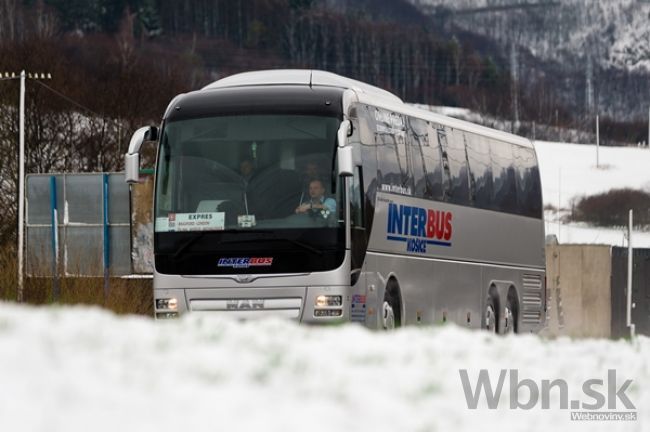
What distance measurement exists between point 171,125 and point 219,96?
0.67 meters

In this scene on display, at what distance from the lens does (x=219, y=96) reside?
20.6m

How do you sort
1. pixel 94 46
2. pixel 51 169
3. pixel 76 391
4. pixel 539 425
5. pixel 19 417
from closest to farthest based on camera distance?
pixel 19 417
pixel 76 391
pixel 539 425
pixel 51 169
pixel 94 46

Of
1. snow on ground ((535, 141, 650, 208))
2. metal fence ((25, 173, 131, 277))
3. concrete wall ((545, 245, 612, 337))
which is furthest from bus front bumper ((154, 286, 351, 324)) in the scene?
snow on ground ((535, 141, 650, 208))

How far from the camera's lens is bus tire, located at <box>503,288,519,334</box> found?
26.5 meters

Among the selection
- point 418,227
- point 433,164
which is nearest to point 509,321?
point 433,164

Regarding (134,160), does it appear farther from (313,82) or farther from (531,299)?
(531,299)

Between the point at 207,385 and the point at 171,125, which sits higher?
the point at 171,125

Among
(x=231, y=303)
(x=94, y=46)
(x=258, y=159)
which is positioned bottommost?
(x=231, y=303)

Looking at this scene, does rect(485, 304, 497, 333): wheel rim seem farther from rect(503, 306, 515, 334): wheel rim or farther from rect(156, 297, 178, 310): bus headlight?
rect(156, 297, 178, 310): bus headlight

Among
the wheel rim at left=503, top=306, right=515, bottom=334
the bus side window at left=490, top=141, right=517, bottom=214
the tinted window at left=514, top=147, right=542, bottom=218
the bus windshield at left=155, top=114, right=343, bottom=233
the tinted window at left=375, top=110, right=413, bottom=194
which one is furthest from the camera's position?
the tinted window at left=514, top=147, right=542, bottom=218

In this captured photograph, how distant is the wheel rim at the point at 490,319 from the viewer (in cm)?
2533

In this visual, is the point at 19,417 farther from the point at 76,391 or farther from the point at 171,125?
the point at 171,125

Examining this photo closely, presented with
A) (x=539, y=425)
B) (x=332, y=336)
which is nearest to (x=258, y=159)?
(x=332, y=336)

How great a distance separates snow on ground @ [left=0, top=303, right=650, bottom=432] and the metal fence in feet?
89.2
